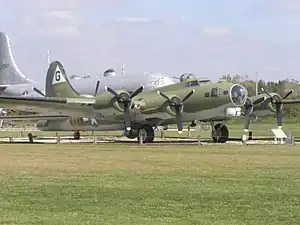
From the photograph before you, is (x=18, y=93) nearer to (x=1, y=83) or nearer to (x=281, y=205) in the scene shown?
(x=1, y=83)

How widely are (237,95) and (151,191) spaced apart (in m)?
25.7

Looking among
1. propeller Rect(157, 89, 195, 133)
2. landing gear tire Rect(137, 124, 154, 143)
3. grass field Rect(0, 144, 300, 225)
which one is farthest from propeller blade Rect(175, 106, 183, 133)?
grass field Rect(0, 144, 300, 225)

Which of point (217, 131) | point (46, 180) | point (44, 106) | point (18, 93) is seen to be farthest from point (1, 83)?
point (46, 180)

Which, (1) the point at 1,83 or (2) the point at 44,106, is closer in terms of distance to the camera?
(2) the point at 44,106

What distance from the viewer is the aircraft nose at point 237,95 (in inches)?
1585

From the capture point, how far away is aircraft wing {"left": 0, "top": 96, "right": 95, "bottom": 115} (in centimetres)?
4138

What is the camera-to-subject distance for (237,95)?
4038cm

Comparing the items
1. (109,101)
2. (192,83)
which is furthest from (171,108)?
(109,101)

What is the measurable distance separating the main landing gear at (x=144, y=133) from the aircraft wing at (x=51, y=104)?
9.76ft

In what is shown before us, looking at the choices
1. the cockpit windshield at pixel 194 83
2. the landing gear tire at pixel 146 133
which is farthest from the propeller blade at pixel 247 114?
the landing gear tire at pixel 146 133

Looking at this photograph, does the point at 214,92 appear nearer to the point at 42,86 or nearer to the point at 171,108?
the point at 171,108

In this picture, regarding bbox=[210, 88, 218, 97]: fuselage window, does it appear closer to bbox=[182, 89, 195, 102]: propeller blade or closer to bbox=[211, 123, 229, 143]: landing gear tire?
bbox=[182, 89, 195, 102]: propeller blade

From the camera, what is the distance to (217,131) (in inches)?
1715

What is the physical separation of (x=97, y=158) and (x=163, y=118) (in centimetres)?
1712
